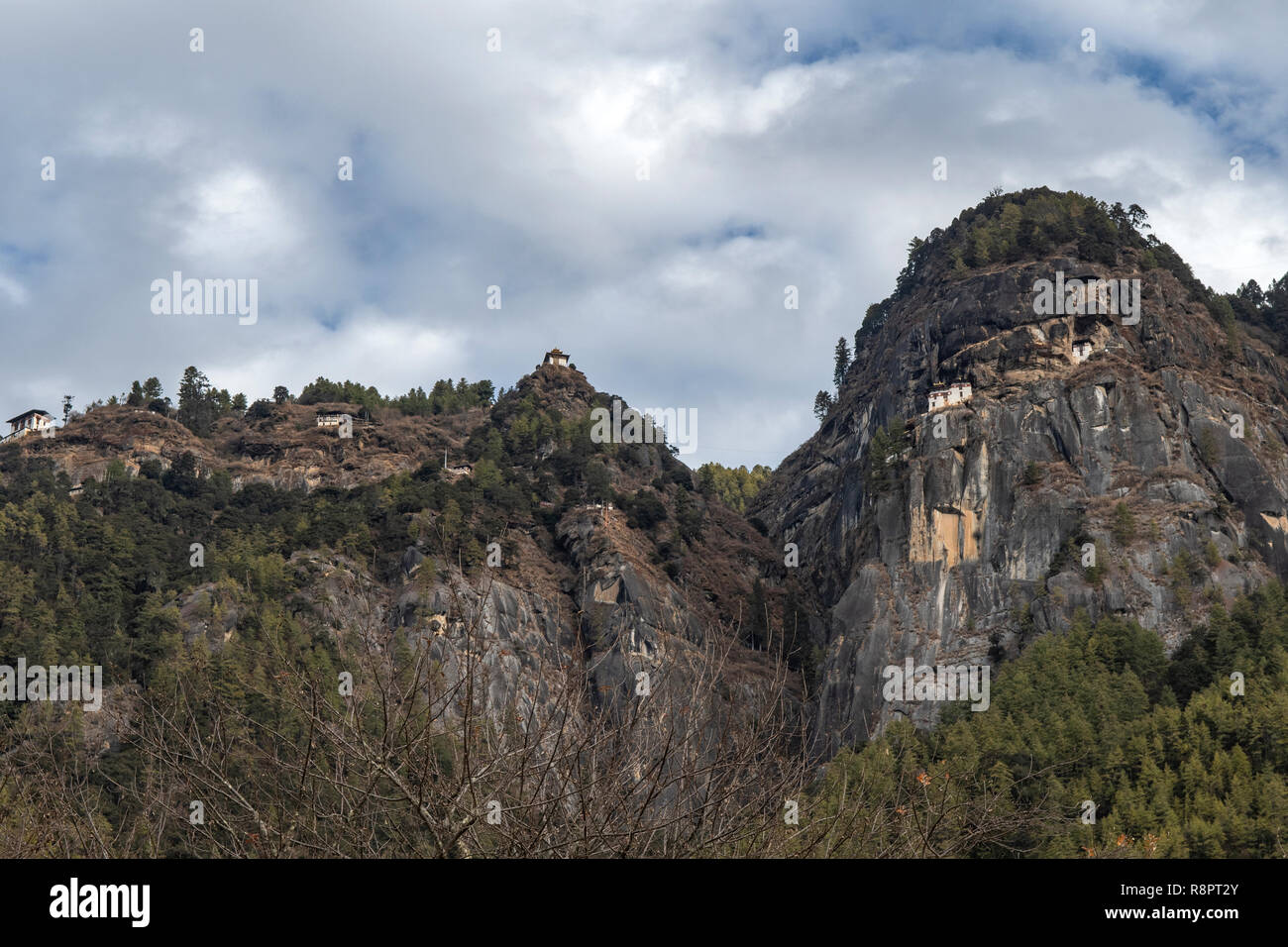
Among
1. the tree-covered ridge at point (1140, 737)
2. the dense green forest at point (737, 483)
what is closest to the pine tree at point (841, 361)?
the dense green forest at point (737, 483)

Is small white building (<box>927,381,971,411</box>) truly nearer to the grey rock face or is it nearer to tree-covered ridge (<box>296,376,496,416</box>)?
the grey rock face

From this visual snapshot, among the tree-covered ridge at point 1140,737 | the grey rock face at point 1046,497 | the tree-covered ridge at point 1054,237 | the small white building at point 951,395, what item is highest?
the tree-covered ridge at point 1054,237

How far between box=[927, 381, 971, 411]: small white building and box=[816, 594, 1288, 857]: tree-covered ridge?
2659 cm

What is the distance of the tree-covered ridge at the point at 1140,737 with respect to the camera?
1949 inches

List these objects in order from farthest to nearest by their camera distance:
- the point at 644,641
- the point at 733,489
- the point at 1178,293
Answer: the point at 733,489 → the point at 1178,293 → the point at 644,641

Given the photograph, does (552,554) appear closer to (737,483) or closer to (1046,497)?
(1046,497)

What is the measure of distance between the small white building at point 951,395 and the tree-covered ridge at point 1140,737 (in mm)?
26588

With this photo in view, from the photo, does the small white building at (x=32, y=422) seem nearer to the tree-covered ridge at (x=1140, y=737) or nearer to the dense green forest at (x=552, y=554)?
the dense green forest at (x=552, y=554)

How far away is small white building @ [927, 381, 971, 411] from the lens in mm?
95375
